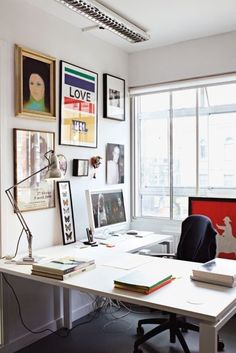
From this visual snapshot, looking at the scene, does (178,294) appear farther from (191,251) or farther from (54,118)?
(54,118)

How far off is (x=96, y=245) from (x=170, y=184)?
4.55 ft

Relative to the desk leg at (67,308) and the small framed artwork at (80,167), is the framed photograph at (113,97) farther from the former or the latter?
the desk leg at (67,308)

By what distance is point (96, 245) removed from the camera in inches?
126

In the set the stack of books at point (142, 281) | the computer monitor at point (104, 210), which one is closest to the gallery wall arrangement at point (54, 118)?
the computer monitor at point (104, 210)

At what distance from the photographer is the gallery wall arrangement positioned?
2.91 m

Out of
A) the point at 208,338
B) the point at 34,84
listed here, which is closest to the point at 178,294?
the point at 208,338

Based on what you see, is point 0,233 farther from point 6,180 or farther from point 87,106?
point 87,106

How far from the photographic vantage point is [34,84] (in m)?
3.02

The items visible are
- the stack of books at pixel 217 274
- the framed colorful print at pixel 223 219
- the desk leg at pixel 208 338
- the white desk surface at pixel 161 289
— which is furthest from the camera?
the framed colorful print at pixel 223 219

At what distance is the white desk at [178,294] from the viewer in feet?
5.73

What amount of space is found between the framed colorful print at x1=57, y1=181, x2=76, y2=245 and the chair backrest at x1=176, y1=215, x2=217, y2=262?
96cm

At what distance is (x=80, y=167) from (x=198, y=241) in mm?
1270

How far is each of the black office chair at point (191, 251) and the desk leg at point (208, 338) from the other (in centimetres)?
113

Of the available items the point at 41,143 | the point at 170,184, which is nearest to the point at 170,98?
the point at 170,184
